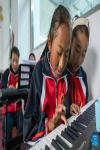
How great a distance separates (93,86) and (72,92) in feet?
1.09

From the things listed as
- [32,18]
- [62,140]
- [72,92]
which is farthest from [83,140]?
[32,18]

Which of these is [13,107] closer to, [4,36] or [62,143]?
[62,143]

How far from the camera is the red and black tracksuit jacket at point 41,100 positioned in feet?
1.36

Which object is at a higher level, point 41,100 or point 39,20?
point 39,20

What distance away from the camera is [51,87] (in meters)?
0.49

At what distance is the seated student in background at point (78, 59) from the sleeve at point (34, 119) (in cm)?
20

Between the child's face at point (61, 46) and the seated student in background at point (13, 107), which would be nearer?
the child's face at point (61, 46)

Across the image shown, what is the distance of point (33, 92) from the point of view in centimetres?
47

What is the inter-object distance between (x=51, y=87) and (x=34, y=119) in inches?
7.3

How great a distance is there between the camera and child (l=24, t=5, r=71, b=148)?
408 mm

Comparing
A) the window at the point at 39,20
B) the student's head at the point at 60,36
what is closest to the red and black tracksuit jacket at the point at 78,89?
the student's head at the point at 60,36

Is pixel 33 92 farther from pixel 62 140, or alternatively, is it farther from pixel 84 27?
pixel 84 27

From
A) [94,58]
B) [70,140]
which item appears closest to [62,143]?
[70,140]

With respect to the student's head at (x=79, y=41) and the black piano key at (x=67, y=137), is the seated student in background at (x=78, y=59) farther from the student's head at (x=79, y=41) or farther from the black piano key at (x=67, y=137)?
the black piano key at (x=67, y=137)
